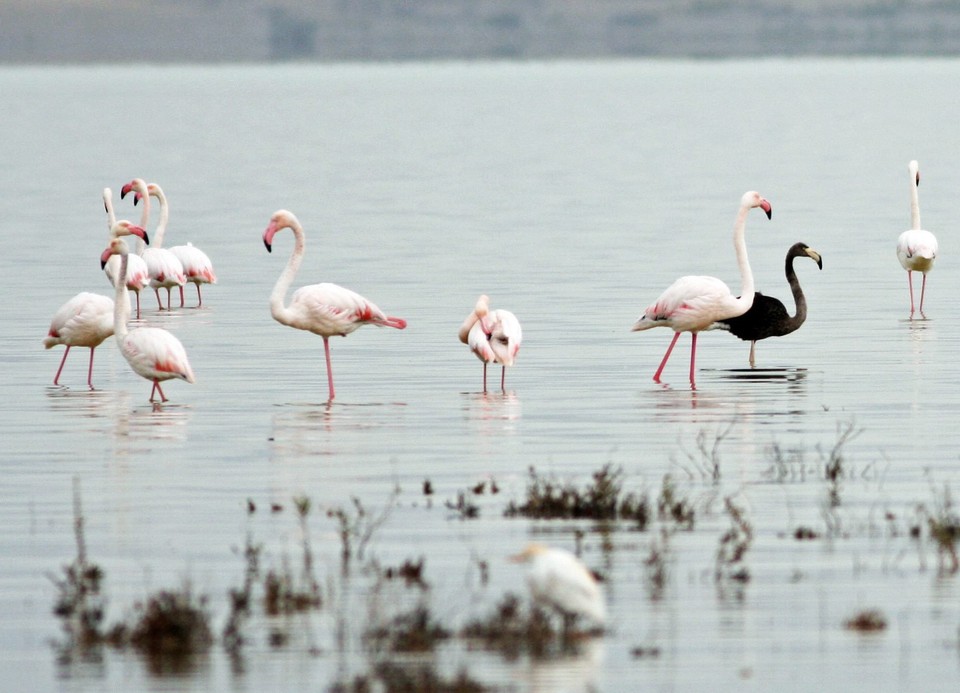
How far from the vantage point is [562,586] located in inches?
340

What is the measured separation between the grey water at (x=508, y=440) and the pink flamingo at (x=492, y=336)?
36cm

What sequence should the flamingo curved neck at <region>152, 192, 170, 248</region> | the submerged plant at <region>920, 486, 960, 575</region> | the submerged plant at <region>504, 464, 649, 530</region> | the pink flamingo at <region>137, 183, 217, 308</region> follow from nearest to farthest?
the submerged plant at <region>920, 486, 960, 575</region>, the submerged plant at <region>504, 464, 649, 530</region>, the pink flamingo at <region>137, 183, 217, 308</region>, the flamingo curved neck at <region>152, 192, 170, 248</region>

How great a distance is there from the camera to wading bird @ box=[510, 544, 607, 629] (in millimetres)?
8641

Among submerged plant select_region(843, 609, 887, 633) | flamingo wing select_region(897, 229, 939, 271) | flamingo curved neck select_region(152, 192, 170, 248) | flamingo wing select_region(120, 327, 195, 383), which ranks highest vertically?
flamingo curved neck select_region(152, 192, 170, 248)

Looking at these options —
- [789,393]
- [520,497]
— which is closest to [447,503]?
[520,497]

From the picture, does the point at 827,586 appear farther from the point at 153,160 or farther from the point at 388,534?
the point at 153,160

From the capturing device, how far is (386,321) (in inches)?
744

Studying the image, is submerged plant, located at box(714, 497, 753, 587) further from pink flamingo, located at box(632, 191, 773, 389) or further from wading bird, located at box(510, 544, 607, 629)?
pink flamingo, located at box(632, 191, 773, 389)

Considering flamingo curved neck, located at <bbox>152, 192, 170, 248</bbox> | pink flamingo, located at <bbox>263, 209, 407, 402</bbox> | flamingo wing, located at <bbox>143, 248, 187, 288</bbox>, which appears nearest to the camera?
pink flamingo, located at <bbox>263, 209, 407, 402</bbox>

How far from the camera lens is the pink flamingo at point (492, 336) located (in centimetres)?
1755

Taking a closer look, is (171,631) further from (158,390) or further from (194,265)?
(194,265)

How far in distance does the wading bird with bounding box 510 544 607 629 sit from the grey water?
24cm

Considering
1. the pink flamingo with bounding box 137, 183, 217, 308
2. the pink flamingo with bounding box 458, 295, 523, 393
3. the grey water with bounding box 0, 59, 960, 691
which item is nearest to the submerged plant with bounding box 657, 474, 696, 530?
the grey water with bounding box 0, 59, 960, 691

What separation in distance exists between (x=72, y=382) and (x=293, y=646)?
10536 mm
